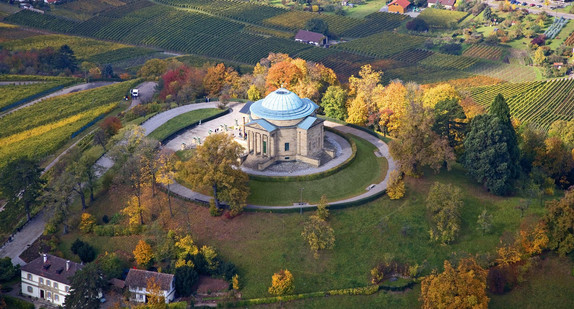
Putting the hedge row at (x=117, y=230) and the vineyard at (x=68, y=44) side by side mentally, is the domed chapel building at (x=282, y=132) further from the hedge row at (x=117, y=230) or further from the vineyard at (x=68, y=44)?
the vineyard at (x=68, y=44)

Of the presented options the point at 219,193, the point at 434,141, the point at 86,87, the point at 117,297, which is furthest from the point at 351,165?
the point at 86,87

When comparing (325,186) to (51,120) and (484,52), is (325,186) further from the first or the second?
(484,52)

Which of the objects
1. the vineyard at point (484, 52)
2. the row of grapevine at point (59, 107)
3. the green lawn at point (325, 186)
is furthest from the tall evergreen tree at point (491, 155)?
the vineyard at point (484, 52)

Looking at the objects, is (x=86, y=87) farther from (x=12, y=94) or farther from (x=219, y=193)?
(x=219, y=193)

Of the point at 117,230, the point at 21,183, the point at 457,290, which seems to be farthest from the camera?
the point at 21,183

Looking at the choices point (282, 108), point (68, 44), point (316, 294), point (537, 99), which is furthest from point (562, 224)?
point (68, 44)

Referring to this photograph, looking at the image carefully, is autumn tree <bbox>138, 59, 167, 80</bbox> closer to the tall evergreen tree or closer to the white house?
the white house

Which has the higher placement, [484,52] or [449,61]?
[484,52]
